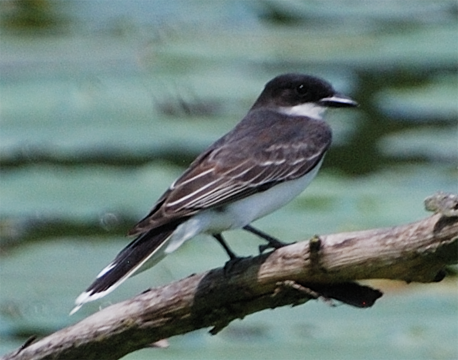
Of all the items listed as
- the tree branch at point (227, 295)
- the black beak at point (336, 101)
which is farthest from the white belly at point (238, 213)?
the black beak at point (336, 101)

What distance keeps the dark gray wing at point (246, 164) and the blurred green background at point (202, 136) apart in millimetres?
657

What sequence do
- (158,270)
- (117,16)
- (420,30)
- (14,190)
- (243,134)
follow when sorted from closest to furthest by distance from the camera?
(243,134), (158,270), (14,190), (420,30), (117,16)

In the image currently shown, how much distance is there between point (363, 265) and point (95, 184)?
111 inches

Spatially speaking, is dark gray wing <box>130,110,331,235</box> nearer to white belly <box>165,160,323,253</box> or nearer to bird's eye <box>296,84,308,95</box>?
white belly <box>165,160,323,253</box>

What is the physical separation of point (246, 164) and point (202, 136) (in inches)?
87.2

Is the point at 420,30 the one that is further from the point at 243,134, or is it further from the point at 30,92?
the point at 243,134

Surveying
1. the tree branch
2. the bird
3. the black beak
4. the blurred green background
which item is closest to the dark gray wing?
the bird

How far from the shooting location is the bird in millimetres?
4543

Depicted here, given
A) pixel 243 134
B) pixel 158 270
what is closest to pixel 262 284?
pixel 243 134

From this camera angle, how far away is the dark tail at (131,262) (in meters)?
4.45

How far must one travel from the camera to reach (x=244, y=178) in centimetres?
494

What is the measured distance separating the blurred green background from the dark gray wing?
66 cm

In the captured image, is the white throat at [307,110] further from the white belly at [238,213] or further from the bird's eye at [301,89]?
the white belly at [238,213]

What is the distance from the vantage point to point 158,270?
20.0 feet
